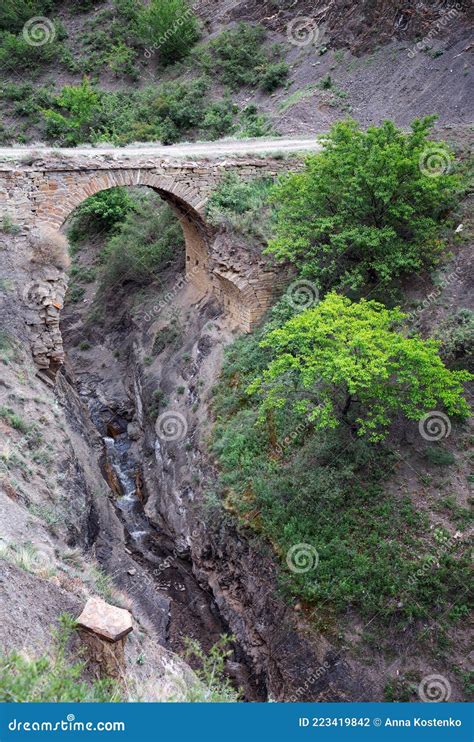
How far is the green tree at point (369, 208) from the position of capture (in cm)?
1330

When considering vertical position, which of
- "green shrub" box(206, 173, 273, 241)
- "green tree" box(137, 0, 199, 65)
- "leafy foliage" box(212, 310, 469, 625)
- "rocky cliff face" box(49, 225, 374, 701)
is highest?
"green tree" box(137, 0, 199, 65)

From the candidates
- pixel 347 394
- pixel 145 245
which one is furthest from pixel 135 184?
pixel 347 394

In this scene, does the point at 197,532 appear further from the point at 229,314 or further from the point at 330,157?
the point at 330,157

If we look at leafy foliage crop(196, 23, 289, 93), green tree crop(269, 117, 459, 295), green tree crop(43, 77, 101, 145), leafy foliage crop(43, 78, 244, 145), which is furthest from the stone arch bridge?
green tree crop(43, 77, 101, 145)

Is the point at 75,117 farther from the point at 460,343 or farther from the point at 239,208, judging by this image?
the point at 460,343

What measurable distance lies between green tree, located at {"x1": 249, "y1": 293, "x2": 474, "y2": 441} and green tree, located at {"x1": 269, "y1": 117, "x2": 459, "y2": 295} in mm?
2301

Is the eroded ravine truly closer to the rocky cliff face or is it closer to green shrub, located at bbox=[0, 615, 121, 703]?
the rocky cliff face

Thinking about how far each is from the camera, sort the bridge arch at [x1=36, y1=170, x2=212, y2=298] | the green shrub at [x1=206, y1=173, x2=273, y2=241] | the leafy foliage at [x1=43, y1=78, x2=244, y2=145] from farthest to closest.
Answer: the leafy foliage at [x1=43, y1=78, x2=244, y2=145] → the green shrub at [x1=206, y1=173, x2=273, y2=241] → the bridge arch at [x1=36, y1=170, x2=212, y2=298]

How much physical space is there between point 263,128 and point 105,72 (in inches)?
536

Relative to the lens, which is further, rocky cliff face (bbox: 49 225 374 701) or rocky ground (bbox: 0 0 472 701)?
rocky cliff face (bbox: 49 225 374 701)

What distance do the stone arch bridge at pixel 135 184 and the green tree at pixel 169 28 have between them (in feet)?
53.7

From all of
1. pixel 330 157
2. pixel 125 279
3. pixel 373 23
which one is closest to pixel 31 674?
pixel 330 157

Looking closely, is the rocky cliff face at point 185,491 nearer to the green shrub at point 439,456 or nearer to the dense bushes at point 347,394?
the dense bushes at point 347,394

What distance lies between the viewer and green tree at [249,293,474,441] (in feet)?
34.1
